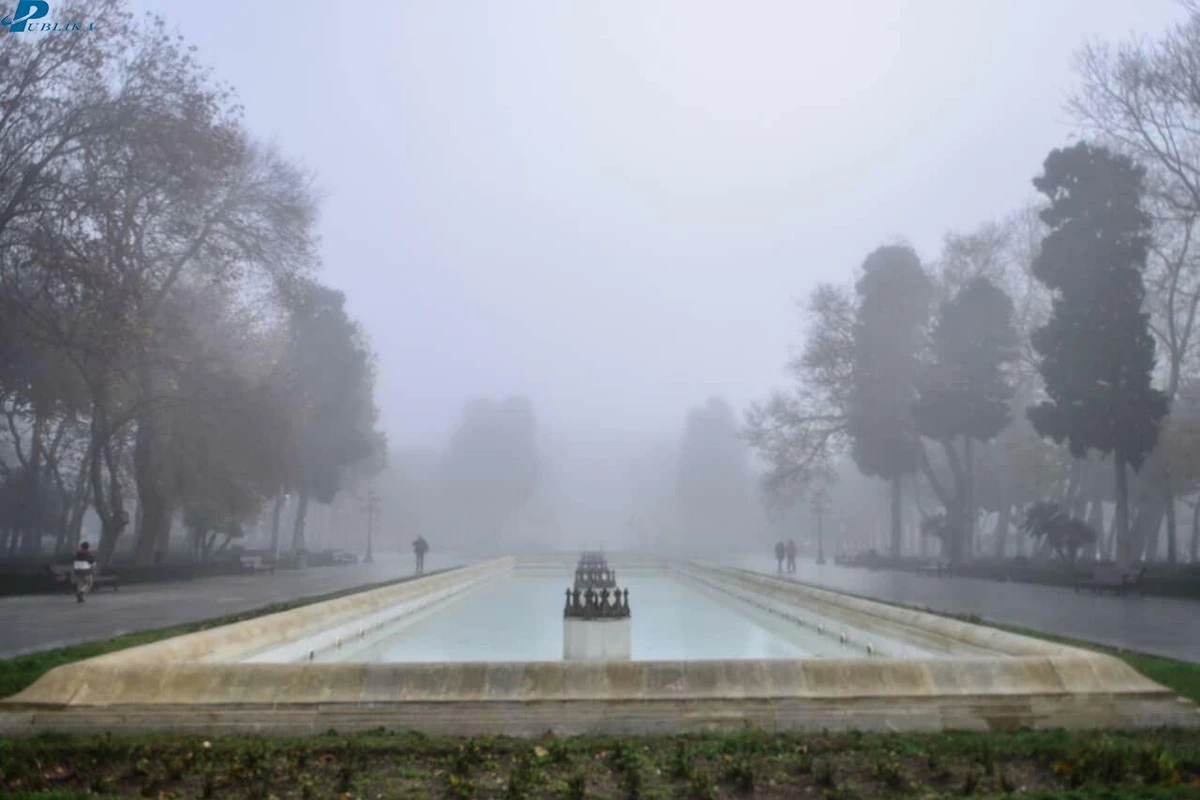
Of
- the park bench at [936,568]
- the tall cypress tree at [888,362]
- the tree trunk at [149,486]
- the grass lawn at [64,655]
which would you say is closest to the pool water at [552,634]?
the grass lawn at [64,655]

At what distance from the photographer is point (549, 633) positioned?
581 inches

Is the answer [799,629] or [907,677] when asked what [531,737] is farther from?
[799,629]

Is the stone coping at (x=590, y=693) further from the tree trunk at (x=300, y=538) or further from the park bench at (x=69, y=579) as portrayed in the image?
the tree trunk at (x=300, y=538)

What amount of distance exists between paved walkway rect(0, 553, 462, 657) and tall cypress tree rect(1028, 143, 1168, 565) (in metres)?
20.9

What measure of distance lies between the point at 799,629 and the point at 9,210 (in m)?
16.3

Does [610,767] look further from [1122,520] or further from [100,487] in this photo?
[1122,520]

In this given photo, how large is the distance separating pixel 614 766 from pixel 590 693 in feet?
4.97

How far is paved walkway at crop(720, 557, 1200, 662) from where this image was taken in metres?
12.6

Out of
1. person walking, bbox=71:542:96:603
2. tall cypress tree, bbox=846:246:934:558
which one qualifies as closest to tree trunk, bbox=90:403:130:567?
person walking, bbox=71:542:96:603

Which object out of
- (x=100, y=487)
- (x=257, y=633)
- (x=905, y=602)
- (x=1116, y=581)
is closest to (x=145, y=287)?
(x=100, y=487)

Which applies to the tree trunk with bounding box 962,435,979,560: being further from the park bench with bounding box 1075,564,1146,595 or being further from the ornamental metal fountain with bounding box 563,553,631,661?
the ornamental metal fountain with bounding box 563,553,631,661

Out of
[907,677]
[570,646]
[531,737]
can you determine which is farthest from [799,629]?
[531,737]

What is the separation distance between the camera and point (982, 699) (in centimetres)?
812

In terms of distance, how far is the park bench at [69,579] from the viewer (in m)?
21.8
